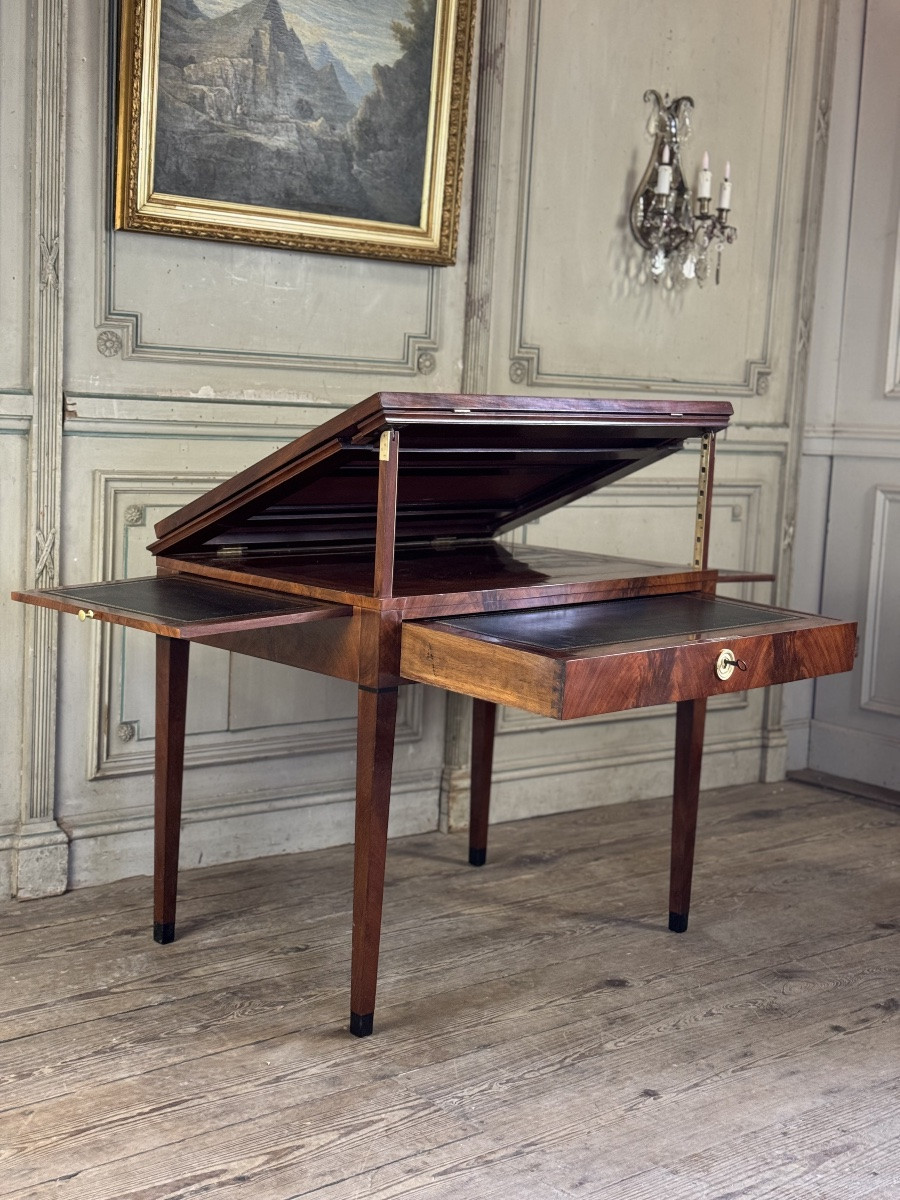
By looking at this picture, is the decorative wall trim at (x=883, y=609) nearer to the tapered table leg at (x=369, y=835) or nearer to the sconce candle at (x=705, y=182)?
the sconce candle at (x=705, y=182)

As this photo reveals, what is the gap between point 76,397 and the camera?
3.29 metres

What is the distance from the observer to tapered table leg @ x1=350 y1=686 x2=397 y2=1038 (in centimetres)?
257

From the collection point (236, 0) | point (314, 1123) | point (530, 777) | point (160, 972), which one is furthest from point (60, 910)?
point (236, 0)

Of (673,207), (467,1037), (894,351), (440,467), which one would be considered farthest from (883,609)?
(467,1037)

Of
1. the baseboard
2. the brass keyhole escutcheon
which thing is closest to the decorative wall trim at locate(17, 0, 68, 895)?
the brass keyhole escutcheon

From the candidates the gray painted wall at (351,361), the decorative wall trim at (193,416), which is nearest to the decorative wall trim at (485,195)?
the gray painted wall at (351,361)

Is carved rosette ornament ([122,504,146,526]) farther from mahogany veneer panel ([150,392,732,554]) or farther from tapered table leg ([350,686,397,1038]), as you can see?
tapered table leg ([350,686,397,1038])

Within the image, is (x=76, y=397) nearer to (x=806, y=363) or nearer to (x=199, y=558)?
(x=199, y=558)

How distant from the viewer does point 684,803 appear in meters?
3.23

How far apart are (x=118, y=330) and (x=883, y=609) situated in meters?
2.74

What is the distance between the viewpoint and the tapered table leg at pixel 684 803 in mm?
3172

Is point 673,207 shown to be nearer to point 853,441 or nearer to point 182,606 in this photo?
point 853,441

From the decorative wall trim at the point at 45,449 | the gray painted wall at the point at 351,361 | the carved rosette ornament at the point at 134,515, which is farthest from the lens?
the carved rosette ornament at the point at 134,515

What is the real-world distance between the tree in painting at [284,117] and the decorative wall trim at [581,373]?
1.24 ft
